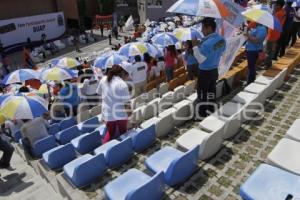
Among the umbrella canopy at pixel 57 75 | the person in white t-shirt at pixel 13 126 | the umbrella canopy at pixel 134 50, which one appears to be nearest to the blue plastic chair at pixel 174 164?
the person in white t-shirt at pixel 13 126

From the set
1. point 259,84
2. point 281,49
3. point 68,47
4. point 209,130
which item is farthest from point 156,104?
point 68,47

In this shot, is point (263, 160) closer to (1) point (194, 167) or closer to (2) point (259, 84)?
(1) point (194, 167)

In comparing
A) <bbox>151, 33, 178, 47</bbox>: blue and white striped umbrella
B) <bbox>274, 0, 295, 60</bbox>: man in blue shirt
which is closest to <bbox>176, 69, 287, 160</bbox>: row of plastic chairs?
<bbox>274, 0, 295, 60</bbox>: man in blue shirt

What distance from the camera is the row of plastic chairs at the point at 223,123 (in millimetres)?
4855

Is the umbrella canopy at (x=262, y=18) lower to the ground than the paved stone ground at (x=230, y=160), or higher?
higher

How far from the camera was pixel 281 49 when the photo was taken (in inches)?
393

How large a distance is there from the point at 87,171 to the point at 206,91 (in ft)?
9.66

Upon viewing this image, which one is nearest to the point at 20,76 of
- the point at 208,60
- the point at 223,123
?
the point at 208,60

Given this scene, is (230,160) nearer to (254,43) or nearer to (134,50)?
(254,43)

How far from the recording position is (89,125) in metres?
7.00

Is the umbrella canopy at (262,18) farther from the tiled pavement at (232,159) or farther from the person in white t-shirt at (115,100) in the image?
the person in white t-shirt at (115,100)

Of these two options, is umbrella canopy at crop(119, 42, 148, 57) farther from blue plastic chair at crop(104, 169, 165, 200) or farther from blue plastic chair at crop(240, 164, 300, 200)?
blue plastic chair at crop(240, 164, 300, 200)

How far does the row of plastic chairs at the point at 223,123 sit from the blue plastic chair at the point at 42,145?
2.79 metres

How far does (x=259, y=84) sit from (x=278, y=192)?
4173 mm
